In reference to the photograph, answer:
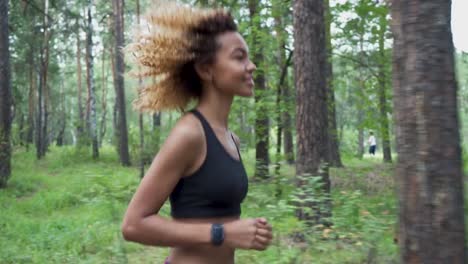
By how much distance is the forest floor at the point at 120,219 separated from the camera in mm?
5059

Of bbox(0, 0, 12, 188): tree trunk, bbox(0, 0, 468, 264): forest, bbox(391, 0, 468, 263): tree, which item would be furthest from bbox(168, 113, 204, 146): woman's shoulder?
bbox(0, 0, 12, 188): tree trunk

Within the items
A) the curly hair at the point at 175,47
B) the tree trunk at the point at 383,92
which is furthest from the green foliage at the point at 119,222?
the curly hair at the point at 175,47

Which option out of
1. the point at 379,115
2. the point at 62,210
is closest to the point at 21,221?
the point at 62,210

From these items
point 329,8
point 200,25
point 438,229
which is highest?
point 329,8

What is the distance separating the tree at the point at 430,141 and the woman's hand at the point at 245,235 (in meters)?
0.78

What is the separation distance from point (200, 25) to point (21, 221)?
9.93m

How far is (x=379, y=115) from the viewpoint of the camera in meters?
13.4

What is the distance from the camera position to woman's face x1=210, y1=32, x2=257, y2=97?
2291mm

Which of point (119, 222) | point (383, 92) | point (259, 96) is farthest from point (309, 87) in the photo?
point (259, 96)

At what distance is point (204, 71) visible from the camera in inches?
92.2

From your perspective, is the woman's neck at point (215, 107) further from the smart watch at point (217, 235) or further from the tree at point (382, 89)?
the tree at point (382, 89)

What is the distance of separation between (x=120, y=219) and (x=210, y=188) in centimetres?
472

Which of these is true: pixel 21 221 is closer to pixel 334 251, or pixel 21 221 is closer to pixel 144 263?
pixel 144 263

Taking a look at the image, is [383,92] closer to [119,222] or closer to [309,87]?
[309,87]
